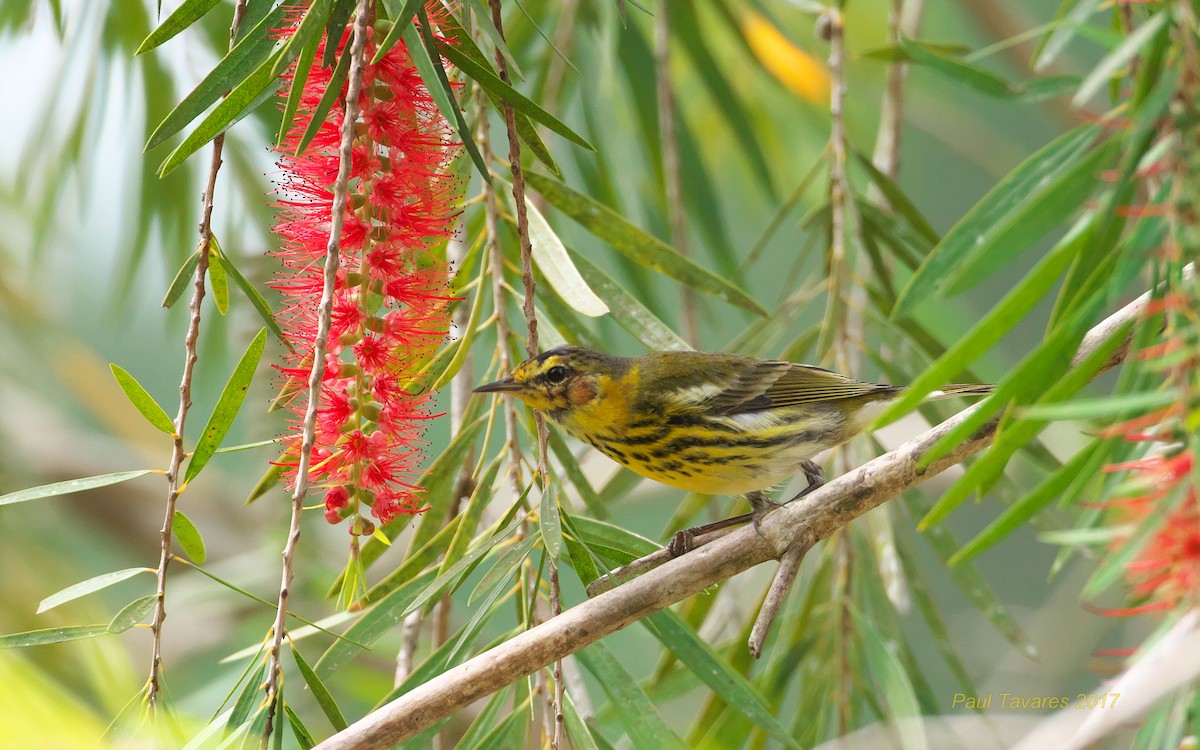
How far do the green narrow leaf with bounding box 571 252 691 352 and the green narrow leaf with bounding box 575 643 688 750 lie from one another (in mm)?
566

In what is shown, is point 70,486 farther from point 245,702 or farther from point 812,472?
point 812,472

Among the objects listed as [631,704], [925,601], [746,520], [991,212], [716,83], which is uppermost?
[716,83]

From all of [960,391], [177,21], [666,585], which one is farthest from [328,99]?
[960,391]

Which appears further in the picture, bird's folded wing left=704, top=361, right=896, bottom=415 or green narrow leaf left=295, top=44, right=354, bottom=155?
bird's folded wing left=704, top=361, right=896, bottom=415

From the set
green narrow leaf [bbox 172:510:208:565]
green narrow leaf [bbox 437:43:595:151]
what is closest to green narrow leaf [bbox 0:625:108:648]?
green narrow leaf [bbox 172:510:208:565]

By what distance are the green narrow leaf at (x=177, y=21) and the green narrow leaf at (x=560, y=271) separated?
2.24 feet

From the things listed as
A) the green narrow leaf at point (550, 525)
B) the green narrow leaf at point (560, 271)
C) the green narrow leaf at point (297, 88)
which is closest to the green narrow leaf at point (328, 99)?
the green narrow leaf at point (297, 88)

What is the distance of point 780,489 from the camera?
327 centimetres

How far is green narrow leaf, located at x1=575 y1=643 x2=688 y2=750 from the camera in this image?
1.83 metres

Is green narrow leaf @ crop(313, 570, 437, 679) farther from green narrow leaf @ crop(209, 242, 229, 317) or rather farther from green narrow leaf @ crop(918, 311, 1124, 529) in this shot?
green narrow leaf @ crop(918, 311, 1124, 529)

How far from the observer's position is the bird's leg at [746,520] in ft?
7.07

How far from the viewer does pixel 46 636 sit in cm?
154

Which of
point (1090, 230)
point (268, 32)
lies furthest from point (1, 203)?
point (1090, 230)

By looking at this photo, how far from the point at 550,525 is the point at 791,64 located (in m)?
3.12
